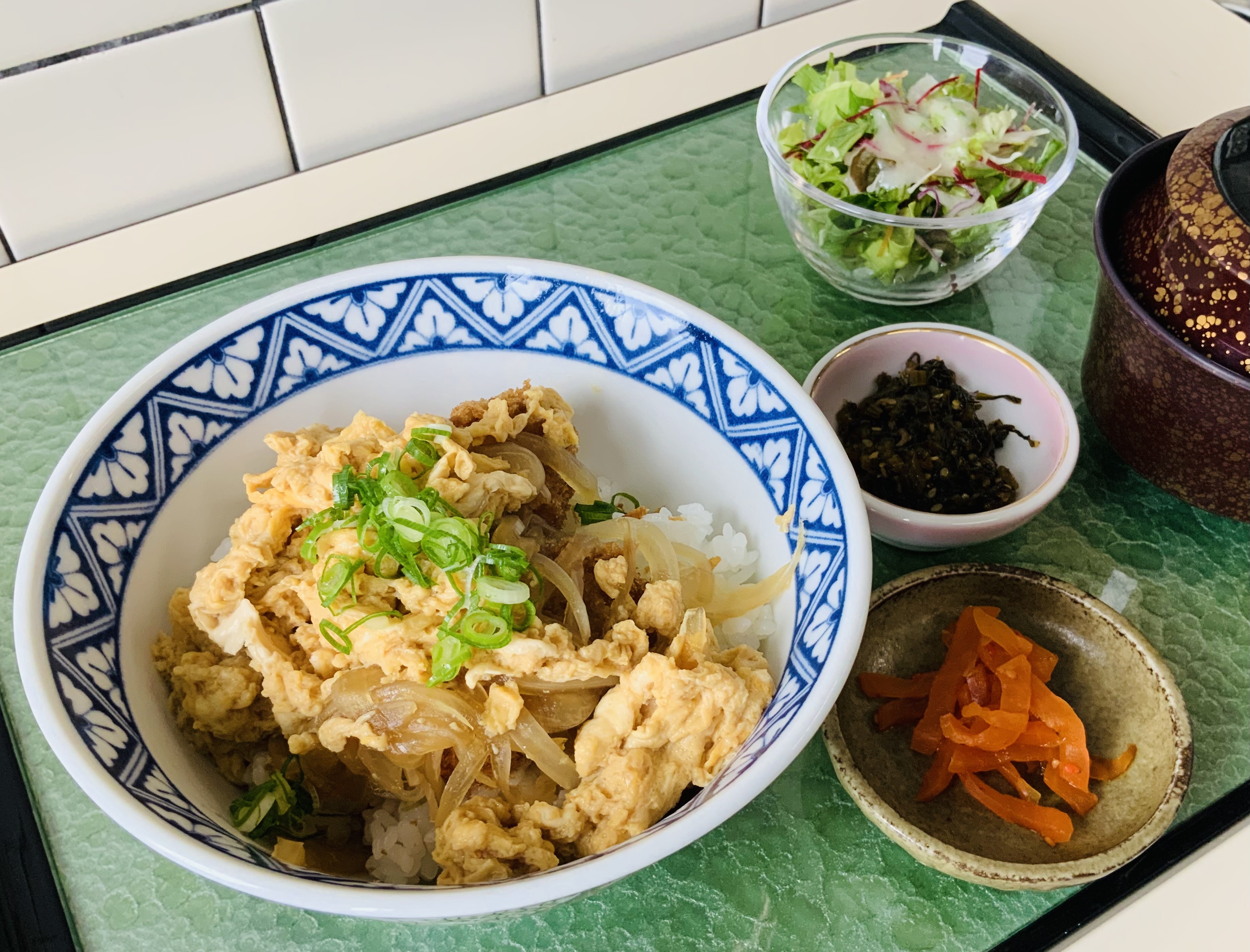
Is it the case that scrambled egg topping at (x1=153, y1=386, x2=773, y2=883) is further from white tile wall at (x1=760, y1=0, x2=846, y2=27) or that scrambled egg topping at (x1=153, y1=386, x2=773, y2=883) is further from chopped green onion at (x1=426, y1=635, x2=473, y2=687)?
white tile wall at (x1=760, y1=0, x2=846, y2=27)

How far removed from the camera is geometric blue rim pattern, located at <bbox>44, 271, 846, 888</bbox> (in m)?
1.12

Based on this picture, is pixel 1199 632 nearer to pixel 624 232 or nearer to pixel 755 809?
pixel 755 809

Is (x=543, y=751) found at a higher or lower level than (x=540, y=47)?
lower

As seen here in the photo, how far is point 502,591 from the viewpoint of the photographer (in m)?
1.18

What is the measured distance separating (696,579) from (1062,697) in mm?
578

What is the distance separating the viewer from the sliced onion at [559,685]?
3.94 feet

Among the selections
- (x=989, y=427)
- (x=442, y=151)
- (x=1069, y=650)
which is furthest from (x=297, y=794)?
(x=442, y=151)

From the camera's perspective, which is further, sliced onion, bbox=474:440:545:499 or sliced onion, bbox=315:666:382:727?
sliced onion, bbox=474:440:545:499

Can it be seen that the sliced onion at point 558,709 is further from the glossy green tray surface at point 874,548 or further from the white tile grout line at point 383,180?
the white tile grout line at point 383,180

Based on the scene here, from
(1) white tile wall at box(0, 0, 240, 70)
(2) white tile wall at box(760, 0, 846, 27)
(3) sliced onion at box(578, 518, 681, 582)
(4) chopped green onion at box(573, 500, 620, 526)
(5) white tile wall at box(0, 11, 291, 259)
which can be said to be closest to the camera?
(3) sliced onion at box(578, 518, 681, 582)

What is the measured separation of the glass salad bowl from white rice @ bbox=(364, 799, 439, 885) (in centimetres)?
122

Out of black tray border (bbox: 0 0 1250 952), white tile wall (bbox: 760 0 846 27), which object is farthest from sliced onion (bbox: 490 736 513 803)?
white tile wall (bbox: 760 0 846 27)

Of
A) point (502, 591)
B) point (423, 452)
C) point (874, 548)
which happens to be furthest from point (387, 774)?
point (874, 548)

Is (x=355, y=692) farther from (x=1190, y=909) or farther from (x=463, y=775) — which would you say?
(x=1190, y=909)
